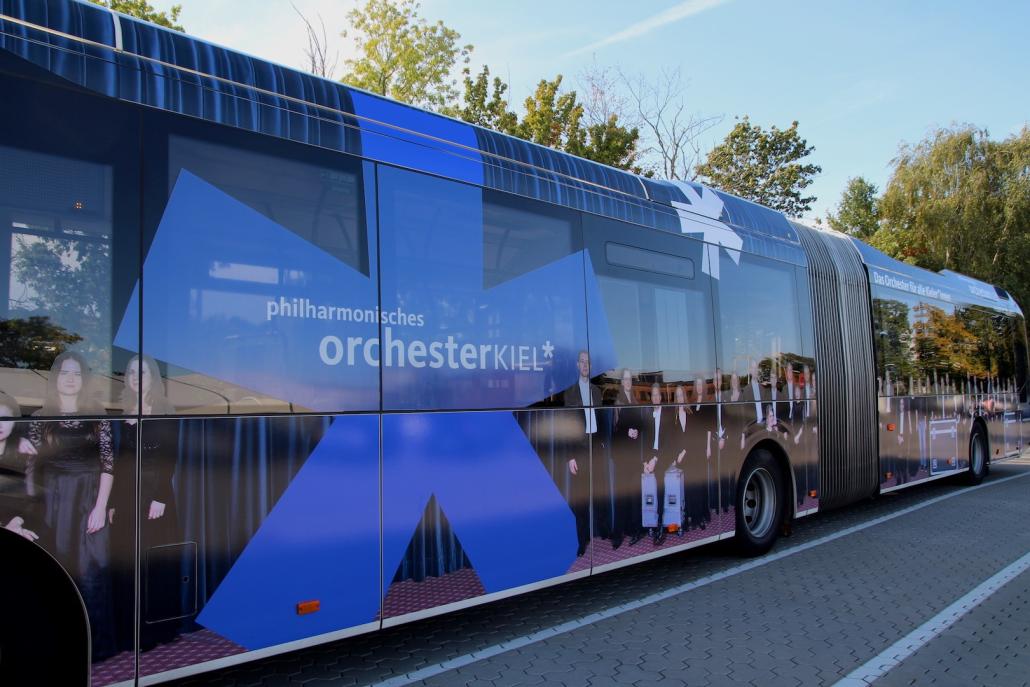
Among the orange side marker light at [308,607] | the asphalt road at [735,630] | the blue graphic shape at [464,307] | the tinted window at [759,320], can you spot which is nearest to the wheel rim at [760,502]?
the asphalt road at [735,630]

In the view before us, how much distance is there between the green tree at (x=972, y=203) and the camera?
30.2m

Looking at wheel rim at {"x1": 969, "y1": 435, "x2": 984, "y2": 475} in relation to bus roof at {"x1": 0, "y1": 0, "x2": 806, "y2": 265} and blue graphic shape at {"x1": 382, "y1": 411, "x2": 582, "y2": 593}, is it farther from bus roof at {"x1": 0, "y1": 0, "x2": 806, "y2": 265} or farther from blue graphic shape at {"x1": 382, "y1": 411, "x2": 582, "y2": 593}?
blue graphic shape at {"x1": 382, "y1": 411, "x2": 582, "y2": 593}

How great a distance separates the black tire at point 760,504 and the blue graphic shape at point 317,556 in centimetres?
450

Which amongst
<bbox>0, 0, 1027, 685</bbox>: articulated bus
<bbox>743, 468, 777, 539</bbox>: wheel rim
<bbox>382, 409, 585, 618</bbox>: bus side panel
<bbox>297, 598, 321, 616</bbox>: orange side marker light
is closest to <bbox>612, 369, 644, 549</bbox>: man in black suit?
<bbox>0, 0, 1027, 685</bbox>: articulated bus

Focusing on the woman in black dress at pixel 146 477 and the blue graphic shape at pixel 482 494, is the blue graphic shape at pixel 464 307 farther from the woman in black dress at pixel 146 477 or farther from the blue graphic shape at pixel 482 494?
the woman in black dress at pixel 146 477

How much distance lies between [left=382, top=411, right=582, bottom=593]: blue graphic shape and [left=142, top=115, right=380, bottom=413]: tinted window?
48 centimetres

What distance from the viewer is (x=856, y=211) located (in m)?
64.6

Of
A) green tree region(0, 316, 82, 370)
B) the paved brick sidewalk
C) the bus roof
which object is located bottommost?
the paved brick sidewalk

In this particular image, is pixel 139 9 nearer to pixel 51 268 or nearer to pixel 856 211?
pixel 51 268

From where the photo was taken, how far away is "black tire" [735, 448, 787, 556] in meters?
7.52

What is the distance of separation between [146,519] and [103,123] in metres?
1.86

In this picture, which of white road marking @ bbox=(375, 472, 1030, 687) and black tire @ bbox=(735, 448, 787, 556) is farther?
black tire @ bbox=(735, 448, 787, 556)

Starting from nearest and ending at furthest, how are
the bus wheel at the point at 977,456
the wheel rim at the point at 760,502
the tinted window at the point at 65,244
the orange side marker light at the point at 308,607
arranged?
1. the tinted window at the point at 65,244
2. the orange side marker light at the point at 308,607
3. the wheel rim at the point at 760,502
4. the bus wheel at the point at 977,456

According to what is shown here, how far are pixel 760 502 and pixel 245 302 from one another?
240 inches
